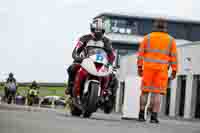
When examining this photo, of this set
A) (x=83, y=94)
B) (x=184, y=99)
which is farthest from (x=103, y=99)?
(x=184, y=99)

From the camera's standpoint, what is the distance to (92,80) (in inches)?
613

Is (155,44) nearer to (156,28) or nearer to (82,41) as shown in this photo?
(156,28)

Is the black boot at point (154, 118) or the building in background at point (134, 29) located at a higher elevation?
the building in background at point (134, 29)

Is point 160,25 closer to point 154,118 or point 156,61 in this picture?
point 156,61

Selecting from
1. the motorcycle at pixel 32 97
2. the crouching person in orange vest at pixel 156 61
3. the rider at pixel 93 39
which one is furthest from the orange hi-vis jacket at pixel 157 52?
the motorcycle at pixel 32 97

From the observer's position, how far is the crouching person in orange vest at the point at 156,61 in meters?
15.2

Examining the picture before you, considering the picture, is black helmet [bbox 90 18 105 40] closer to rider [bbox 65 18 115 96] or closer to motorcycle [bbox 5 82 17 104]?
rider [bbox 65 18 115 96]

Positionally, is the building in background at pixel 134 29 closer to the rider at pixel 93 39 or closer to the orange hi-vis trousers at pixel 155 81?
the rider at pixel 93 39

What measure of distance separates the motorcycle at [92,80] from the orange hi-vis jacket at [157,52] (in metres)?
0.81

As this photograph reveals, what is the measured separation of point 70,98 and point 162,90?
222 cm

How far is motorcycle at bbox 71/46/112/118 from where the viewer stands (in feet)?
50.8

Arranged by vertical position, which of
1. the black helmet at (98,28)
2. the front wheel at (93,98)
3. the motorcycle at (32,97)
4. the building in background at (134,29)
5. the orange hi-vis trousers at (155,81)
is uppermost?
the building in background at (134,29)

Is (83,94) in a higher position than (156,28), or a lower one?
lower

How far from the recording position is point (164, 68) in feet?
49.9
